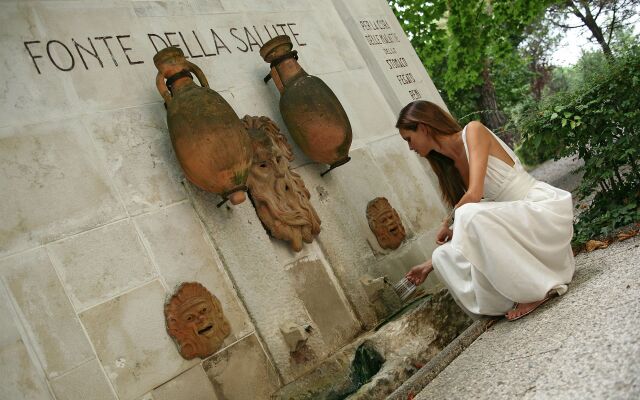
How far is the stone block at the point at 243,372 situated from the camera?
304cm

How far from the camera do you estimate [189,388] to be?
2.94 m

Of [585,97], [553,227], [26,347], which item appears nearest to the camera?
[26,347]

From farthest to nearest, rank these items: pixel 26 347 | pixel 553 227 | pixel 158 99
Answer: pixel 158 99 → pixel 553 227 → pixel 26 347

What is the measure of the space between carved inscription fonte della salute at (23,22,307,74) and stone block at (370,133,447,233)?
139cm

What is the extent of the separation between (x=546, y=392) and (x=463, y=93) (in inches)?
528

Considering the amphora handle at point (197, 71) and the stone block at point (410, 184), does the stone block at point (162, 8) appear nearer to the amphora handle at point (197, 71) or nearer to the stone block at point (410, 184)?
the amphora handle at point (197, 71)

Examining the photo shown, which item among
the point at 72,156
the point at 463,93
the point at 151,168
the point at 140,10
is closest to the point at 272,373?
the point at 151,168

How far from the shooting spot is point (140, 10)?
12.5 feet

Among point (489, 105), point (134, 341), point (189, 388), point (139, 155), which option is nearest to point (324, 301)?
point (189, 388)

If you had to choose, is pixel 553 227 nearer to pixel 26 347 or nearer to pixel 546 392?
pixel 546 392

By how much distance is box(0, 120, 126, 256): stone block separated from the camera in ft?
9.16

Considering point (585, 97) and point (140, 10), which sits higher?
point (140, 10)

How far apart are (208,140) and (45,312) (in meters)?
1.23

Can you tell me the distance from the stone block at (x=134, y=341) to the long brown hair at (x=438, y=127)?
5.72ft
